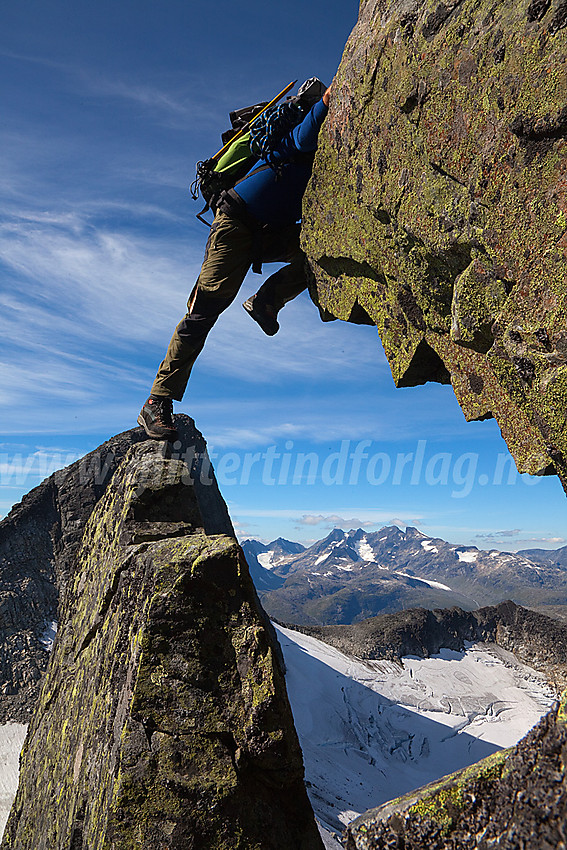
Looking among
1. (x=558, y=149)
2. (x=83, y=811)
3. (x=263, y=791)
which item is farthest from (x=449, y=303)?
(x=83, y=811)

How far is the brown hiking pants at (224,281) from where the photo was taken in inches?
315

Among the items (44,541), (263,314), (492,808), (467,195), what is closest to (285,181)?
(263,314)

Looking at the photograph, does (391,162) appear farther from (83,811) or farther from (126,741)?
(83,811)

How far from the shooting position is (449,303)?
16.9 feet

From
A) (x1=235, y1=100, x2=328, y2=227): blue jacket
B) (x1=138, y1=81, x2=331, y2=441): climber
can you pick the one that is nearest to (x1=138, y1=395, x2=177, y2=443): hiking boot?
(x1=138, y1=81, x2=331, y2=441): climber

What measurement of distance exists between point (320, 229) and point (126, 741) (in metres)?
6.80

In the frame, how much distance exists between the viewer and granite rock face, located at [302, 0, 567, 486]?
3896 millimetres

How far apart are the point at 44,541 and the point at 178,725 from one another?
43099 mm

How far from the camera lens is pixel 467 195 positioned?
4535mm

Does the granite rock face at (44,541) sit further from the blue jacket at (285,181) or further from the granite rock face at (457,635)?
the blue jacket at (285,181)

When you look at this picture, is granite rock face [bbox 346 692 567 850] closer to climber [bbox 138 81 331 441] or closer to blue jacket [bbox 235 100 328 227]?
blue jacket [bbox 235 100 328 227]

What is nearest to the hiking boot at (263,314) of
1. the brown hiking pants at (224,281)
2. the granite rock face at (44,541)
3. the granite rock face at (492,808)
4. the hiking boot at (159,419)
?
the brown hiking pants at (224,281)

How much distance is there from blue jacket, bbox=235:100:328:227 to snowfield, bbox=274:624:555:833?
30.3 m

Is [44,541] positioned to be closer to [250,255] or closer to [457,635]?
[250,255]
